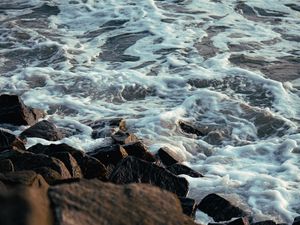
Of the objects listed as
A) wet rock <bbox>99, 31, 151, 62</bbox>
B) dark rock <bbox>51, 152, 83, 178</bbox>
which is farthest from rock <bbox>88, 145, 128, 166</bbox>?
wet rock <bbox>99, 31, 151, 62</bbox>

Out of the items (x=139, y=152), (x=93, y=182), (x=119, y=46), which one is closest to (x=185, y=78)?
(x=119, y=46)

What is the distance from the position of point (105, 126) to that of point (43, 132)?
0.86m

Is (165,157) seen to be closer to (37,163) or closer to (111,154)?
(111,154)

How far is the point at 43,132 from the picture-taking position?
6.69 meters

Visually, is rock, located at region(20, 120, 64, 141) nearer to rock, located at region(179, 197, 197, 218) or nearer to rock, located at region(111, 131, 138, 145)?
rock, located at region(111, 131, 138, 145)

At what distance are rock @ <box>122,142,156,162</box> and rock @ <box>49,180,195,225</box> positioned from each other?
9.98ft

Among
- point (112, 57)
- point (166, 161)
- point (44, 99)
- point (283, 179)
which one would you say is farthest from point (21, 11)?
point (283, 179)

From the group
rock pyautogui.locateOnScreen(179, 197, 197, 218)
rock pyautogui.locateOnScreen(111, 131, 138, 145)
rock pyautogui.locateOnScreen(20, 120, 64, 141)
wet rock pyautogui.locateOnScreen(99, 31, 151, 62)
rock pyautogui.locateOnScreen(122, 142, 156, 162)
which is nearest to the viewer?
rock pyautogui.locateOnScreen(179, 197, 197, 218)

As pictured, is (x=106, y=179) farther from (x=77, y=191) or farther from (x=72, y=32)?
(x=72, y=32)

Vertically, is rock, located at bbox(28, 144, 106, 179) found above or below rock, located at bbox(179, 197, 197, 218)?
below

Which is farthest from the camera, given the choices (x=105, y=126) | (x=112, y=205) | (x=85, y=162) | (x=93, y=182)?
(x=105, y=126)

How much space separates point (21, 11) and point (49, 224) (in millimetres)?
11271

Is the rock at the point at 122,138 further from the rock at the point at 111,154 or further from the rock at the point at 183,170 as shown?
the rock at the point at 183,170

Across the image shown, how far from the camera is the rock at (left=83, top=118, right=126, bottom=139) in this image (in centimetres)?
695
